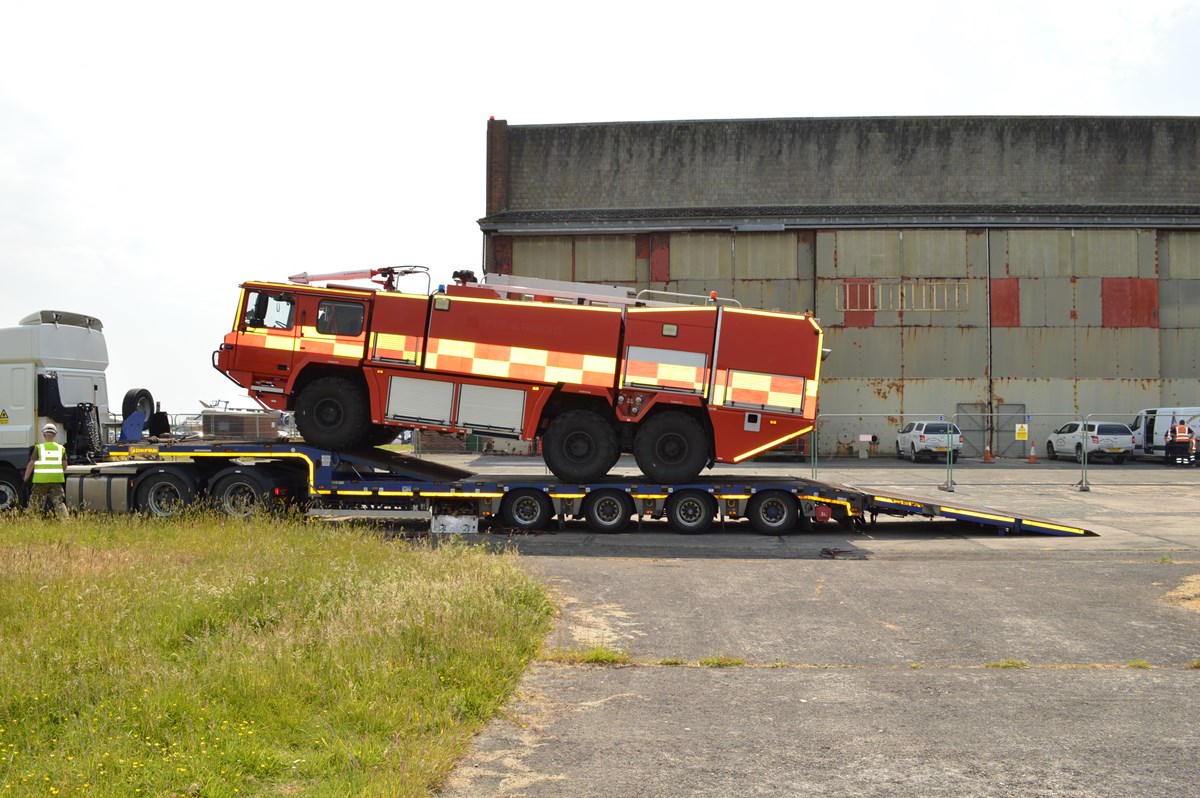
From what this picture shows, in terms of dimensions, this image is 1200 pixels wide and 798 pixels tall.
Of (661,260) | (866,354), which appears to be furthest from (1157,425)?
(661,260)

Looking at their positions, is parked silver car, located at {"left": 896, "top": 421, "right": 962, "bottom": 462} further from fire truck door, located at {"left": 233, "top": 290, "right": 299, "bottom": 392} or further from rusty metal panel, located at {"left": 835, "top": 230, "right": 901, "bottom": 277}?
fire truck door, located at {"left": 233, "top": 290, "right": 299, "bottom": 392}

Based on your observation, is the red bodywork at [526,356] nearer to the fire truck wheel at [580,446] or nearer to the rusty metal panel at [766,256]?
the fire truck wheel at [580,446]

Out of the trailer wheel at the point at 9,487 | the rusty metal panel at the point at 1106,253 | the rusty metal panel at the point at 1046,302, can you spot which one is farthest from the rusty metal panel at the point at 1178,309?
the trailer wheel at the point at 9,487

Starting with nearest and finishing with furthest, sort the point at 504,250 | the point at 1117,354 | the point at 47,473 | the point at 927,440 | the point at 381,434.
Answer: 1. the point at 47,473
2. the point at 381,434
3. the point at 927,440
4. the point at 1117,354
5. the point at 504,250

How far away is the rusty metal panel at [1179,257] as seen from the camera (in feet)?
121

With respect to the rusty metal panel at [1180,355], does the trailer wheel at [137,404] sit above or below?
below

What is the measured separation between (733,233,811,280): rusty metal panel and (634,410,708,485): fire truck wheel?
76.0ft

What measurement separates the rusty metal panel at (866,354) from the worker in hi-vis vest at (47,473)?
2777cm

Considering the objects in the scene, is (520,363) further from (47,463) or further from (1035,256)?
(1035,256)

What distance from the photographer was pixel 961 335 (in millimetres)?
36531

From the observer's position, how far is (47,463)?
14.5 meters

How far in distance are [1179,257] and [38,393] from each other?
38.5 metres

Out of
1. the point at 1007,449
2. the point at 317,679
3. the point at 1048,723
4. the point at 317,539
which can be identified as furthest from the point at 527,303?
the point at 1007,449

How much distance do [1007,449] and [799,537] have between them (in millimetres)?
24872
